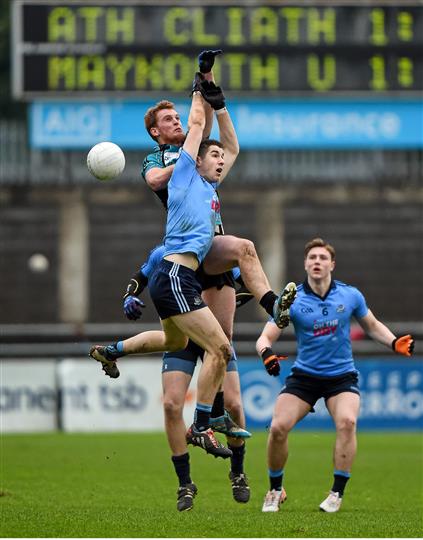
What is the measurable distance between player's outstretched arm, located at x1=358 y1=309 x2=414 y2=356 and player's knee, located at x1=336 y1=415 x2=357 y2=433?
64cm

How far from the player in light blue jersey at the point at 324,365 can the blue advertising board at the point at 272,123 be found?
1947 centimetres

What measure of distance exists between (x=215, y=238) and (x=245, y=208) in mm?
23527

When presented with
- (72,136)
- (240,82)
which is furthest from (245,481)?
(72,136)

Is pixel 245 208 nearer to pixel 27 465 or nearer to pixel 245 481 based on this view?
pixel 27 465

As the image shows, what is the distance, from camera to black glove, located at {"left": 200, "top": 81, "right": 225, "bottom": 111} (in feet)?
33.4

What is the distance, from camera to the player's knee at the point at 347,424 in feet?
37.4

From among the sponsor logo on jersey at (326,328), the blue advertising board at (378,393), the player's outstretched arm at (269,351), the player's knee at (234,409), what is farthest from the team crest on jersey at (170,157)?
the blue advertising board at (378,393)

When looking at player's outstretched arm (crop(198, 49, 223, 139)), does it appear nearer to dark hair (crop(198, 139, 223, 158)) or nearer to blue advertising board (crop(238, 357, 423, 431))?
dark hair (crop(198, 139, 223, 158))

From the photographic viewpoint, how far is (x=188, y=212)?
32.8 ft

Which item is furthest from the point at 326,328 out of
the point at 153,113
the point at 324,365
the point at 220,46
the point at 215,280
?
the point at 220,46

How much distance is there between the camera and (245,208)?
33.7m

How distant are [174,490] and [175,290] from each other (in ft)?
12.6

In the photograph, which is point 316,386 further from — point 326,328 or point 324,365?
point 326,328

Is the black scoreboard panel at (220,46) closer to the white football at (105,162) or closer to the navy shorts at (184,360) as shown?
the navy shorts at (184,360)
